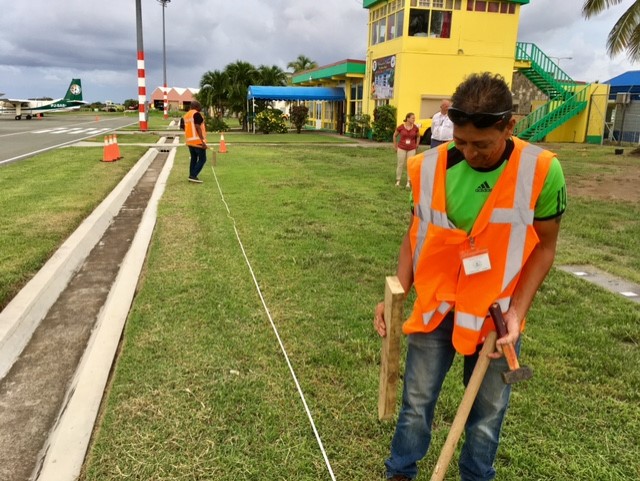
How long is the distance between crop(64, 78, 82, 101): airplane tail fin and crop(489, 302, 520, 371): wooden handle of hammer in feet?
215

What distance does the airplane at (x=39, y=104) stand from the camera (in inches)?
1966

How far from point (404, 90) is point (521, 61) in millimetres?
6382

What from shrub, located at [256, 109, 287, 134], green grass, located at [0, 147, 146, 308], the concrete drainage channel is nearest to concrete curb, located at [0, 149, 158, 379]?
the concrete drainage channel

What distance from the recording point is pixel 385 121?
24.8m

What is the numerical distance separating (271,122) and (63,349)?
2784cm

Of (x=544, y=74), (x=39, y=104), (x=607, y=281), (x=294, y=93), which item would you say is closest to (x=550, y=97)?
(x=544, y=74)

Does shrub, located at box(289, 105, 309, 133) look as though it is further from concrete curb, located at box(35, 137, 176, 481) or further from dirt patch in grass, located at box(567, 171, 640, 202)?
concrete curb, located at box(35, 137, 176, 481)

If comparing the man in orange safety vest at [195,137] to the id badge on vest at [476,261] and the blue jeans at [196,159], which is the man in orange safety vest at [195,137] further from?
the id badge on vest at [476,261]

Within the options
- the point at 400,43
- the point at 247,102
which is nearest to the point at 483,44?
the point at 400,43

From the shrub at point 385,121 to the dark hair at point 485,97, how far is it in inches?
928

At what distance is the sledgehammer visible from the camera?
180cm

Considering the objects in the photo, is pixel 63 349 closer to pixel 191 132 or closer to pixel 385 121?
pixel 191 132

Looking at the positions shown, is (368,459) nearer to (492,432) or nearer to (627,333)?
(492,432)

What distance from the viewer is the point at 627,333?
3941mm
